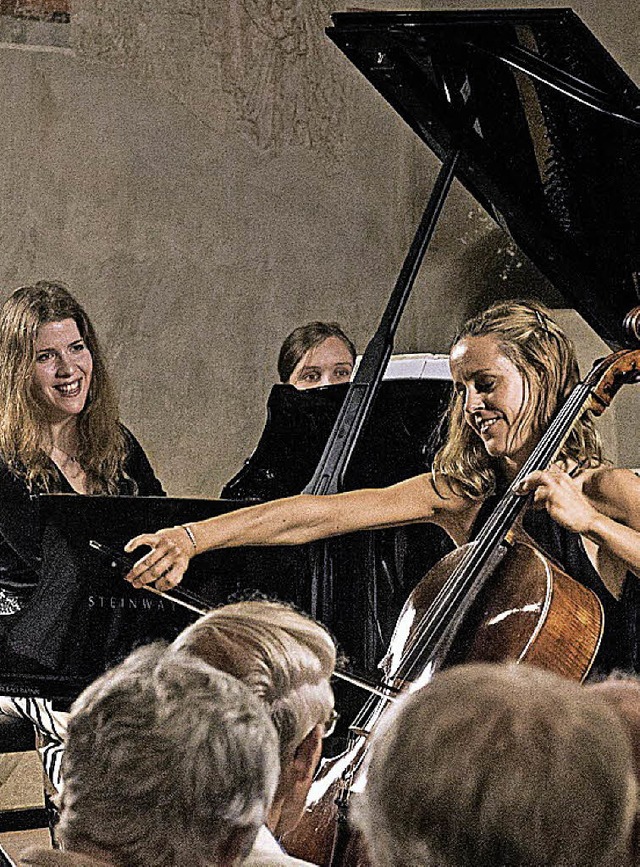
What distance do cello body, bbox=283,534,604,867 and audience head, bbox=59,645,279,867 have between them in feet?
4.96

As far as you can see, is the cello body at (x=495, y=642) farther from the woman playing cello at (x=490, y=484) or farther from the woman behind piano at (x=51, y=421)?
the woman behind piano at (x=51, y=421)

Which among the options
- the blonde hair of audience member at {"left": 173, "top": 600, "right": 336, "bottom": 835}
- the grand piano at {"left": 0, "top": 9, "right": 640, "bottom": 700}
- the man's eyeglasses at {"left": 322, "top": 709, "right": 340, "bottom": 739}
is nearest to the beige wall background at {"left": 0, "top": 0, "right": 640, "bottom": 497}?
the grand piano at {"left": 0, "top": 9, "right": 640, "bottom": 700}

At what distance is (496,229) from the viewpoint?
5555mm

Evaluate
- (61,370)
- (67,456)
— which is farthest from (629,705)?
(61,370)

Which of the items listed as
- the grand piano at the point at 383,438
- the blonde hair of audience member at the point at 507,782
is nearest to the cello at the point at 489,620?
the grand piano at the point at 383,438

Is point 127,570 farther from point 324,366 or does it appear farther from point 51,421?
point 324,366

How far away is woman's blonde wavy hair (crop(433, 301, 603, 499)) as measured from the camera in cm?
376

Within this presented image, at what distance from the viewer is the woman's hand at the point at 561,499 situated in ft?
11.7

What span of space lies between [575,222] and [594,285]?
164mm

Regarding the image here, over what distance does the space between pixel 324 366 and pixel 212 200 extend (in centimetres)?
145

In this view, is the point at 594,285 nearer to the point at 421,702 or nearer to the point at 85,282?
the point at 85,282

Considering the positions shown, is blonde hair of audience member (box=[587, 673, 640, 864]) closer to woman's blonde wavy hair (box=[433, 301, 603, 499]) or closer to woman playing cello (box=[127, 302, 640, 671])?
woman playing cello (box=[127, 302, 640, 671])

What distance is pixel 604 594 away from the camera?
3.57 meters

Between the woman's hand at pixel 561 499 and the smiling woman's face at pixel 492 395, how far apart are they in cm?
14
